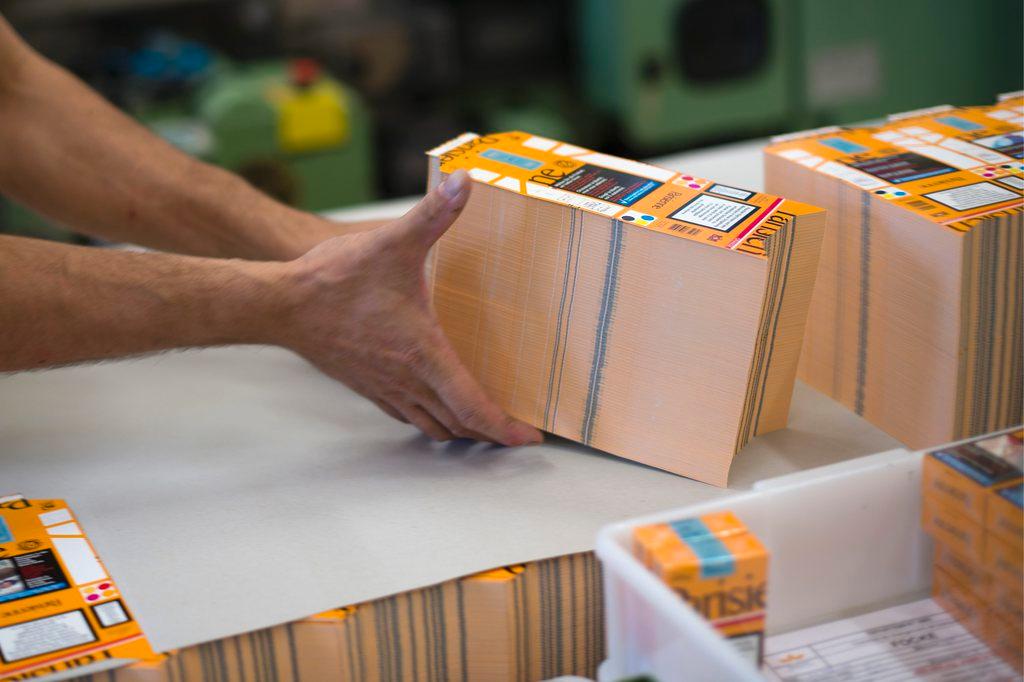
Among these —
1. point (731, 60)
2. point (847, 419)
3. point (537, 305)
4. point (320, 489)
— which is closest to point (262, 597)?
point (320, 489)

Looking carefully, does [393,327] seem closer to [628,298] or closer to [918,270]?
[628,298]

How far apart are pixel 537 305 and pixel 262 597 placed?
1.28 feet

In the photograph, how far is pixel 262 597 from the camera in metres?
0.91

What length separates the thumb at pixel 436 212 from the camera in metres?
1.03

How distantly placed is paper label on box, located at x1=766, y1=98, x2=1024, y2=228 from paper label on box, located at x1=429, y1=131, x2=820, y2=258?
111 mm

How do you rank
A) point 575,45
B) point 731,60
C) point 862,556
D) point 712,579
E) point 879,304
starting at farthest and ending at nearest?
point 575,45, point 731,60, point 879,304, point 862,556, point 712,579

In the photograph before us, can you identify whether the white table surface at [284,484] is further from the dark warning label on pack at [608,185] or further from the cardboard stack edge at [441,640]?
the dark warning label on pack at [608,185]

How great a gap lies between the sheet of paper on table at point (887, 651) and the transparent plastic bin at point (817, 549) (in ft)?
0.04

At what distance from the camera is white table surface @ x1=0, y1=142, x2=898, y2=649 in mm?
930

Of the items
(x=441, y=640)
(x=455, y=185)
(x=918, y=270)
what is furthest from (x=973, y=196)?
(x=441, y=640)

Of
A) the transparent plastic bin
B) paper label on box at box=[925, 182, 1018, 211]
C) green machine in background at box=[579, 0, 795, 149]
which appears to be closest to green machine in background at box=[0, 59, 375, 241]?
green machine in background at box=[579, 0, 795, 149]

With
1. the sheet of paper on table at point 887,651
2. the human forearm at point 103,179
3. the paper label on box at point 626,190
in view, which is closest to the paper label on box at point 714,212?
the paper label on box at point 626,190

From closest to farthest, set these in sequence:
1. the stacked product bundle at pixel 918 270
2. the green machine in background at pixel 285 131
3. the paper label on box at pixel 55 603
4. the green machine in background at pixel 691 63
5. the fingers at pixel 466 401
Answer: the paper label on box at pixel 55 603, the stacked product bundle at pixel 918 270, the fingers at pixel 466 401, the green machine in background at pixel 285 131, the green machine in background at pixel 691 63

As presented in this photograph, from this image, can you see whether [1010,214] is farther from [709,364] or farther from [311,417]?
[311,417]
